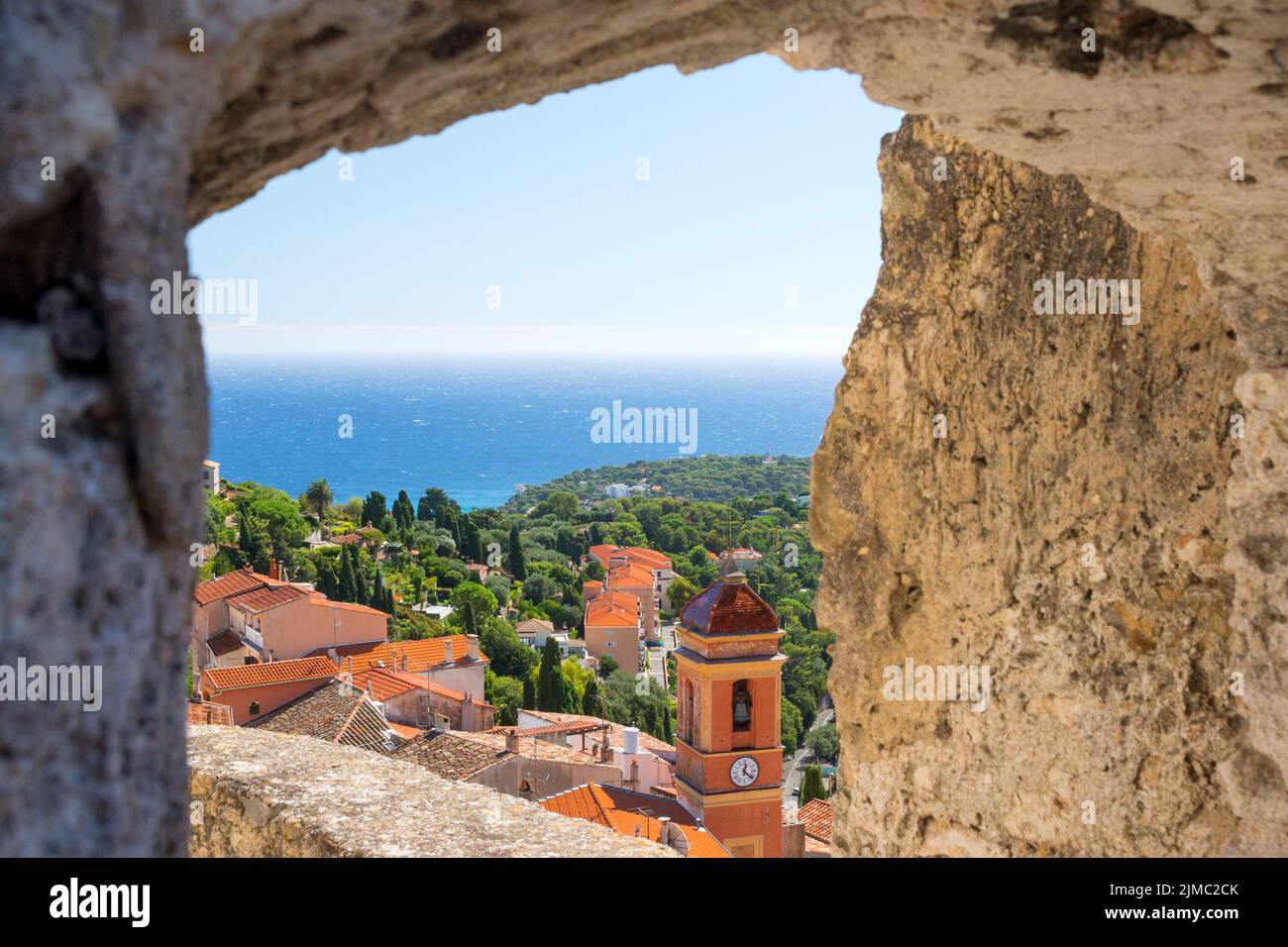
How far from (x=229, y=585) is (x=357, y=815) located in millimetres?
24283

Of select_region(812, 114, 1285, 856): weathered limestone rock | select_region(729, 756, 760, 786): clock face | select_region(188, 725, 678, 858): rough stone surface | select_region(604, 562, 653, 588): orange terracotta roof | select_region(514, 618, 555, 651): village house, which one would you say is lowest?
select_region(514, 618, 555, 651): village house

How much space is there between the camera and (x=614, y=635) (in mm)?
38625

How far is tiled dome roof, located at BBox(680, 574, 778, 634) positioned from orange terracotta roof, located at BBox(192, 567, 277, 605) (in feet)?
37.6

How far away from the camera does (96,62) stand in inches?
50.6

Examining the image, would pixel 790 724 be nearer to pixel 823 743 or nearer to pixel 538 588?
pixel 823 743

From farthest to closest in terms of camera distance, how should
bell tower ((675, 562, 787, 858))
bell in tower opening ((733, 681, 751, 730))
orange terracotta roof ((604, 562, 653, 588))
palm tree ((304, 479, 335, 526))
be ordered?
palm tree ((304, 479, 335, 526)) < orange terracotta roof ((604, 562, 653, 588)) < bell in tower opening ((733, 681, 751, 730)) < bell tower ((675, 562, 787, 858))

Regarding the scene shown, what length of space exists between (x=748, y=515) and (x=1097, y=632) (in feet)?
150

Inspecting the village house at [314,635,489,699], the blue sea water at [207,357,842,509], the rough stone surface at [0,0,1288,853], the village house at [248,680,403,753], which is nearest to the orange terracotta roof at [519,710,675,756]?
the village house at [314,635,489,699]

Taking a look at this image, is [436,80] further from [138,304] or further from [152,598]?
[152,598]

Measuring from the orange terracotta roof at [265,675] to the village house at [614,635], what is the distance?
689 inches

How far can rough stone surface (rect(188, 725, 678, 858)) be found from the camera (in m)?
4.30

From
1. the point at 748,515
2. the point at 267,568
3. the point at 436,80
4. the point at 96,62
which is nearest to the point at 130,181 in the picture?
the point at 96,62

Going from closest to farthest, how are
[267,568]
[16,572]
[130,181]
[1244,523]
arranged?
[16,572] → [130,181] → [1244,523] → [267,568]

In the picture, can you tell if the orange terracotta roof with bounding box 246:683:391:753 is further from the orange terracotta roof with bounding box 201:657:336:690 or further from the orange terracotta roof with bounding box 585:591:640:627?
the orange terracotta roof with bounding box 585:591:640:627
